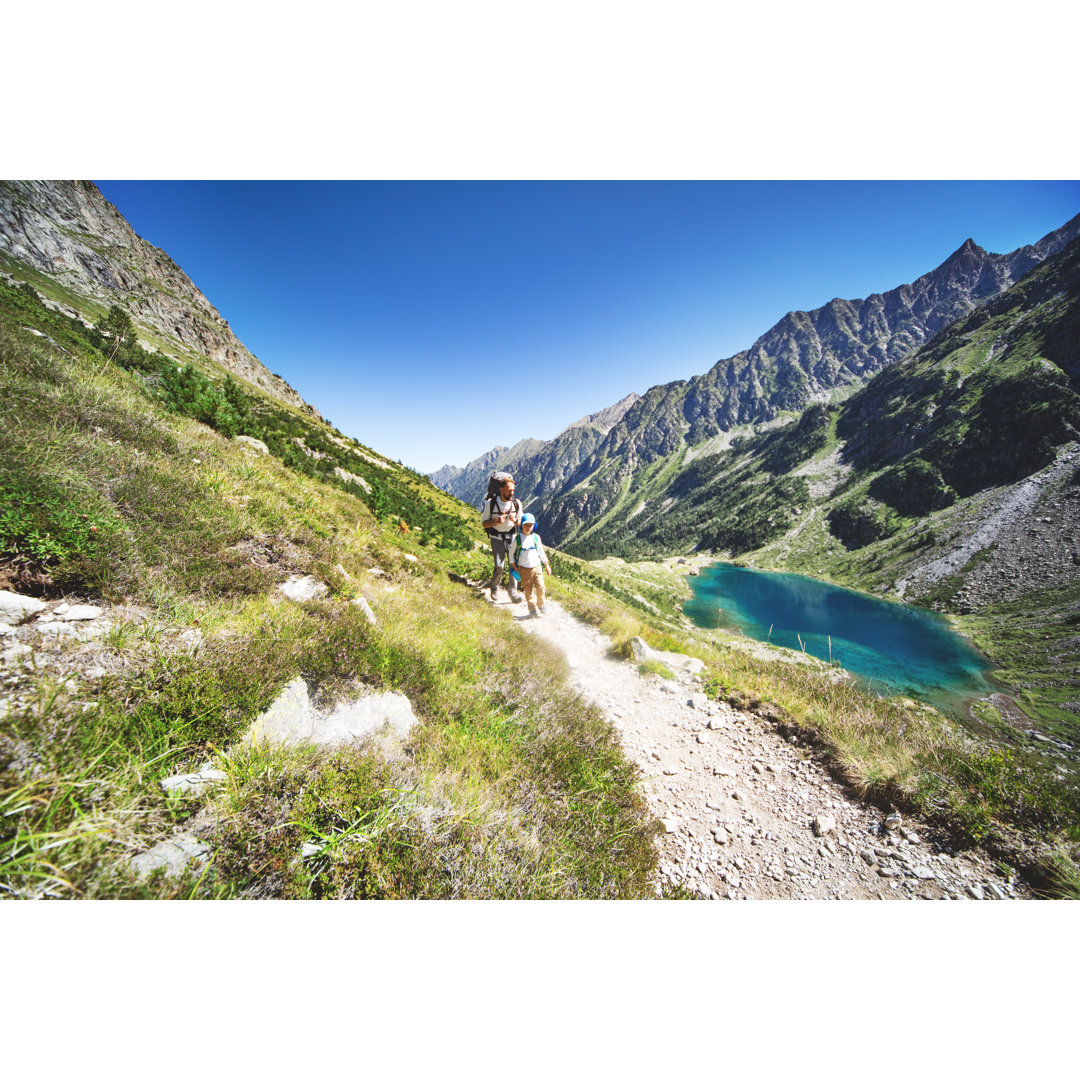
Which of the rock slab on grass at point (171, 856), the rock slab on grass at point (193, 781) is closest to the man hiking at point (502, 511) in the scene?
the rock slab on grass at point (193, 781)

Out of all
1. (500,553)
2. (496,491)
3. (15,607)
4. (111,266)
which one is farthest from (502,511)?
(111,266)

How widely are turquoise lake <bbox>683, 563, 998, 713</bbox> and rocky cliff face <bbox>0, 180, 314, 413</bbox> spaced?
246 ft

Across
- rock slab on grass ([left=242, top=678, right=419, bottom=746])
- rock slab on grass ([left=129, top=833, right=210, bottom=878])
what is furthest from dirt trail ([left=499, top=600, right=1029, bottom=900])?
rock slab on grass ([left=129, top=833, right=210, bottom=878])

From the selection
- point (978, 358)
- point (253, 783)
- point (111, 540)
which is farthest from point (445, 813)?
point (978, 358)

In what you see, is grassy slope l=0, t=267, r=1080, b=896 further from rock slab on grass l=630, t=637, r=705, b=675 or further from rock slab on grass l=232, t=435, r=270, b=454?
rock slab on grass l=232, t=435, r=270, b=454

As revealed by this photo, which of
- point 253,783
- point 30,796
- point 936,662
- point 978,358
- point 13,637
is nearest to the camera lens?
point 30,796

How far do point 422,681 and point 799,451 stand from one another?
194 m

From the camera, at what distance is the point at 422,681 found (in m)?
4.49

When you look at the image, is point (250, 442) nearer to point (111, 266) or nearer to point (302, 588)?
point (302, 588)

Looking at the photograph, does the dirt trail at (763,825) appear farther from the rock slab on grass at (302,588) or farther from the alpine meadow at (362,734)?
the rock slab on grass at (302,588)

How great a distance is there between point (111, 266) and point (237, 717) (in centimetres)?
10463

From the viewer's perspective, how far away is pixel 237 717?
2.85 m

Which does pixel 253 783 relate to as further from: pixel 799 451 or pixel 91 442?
pixel 799 451

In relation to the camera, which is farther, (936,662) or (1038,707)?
(936,662)
